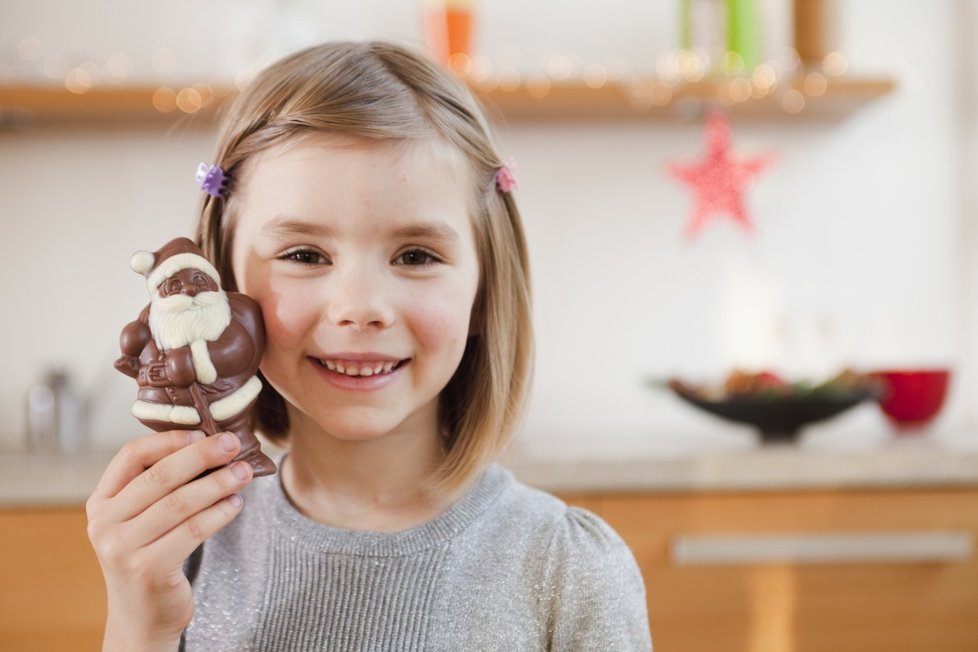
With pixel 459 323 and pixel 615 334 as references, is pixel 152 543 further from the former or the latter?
pixel 615 334

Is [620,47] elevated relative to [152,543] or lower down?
elevated

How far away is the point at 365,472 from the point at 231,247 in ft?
0.81

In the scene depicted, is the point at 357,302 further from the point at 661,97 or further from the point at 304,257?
the point at 661,97

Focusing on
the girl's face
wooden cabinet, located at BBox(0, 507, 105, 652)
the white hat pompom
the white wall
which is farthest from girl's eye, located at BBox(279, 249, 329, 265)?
the white wall

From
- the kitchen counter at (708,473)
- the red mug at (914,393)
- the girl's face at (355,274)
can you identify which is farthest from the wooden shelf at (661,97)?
the girl's face at (355,274)

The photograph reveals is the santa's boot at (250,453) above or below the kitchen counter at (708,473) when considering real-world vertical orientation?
above

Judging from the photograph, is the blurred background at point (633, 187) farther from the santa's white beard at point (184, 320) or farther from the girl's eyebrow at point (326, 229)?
the santa's white beard at point (184, 320)

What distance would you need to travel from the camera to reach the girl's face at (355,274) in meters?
0.91

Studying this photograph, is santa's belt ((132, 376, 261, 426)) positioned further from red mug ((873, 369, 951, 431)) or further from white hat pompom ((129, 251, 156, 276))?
red mug ((873, 369, 951, 431))

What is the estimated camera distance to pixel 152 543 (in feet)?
2.89

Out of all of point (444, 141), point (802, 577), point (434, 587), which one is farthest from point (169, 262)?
point (802, 577)

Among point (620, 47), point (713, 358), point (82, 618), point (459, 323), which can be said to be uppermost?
point (620, 47)

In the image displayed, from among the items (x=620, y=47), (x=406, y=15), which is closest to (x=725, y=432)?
(x=620, y=47)

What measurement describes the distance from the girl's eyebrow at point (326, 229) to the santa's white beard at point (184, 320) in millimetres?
93
